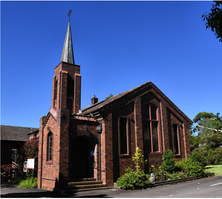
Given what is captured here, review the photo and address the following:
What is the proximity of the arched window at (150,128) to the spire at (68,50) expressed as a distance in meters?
8.96

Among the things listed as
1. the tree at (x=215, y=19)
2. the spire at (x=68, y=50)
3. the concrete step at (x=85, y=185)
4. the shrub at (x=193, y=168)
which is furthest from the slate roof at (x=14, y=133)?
the tree at (x=215, y=19)

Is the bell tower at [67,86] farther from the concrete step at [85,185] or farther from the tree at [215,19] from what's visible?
the tree at [215,19]

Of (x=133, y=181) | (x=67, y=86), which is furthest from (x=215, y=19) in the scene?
(x=67, y=86)

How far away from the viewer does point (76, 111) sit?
19.8m

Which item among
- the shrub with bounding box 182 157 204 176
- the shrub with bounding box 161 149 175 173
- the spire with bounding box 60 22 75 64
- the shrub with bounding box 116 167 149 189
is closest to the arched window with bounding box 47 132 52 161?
the shrub with bounding box 116 167 149 189

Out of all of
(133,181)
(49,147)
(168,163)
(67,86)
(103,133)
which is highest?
(67,86)

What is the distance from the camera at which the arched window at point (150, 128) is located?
17234 mm

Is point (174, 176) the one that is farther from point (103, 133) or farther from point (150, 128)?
point (103, 133)

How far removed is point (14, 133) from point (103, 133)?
54.0 ft

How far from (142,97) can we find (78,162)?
721cm

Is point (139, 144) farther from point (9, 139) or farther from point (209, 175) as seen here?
point (9, 139)

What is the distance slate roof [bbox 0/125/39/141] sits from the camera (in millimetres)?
25161

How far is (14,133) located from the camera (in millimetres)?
26531

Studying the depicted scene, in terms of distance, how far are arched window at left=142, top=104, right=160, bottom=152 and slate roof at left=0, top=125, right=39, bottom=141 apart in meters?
15.5
